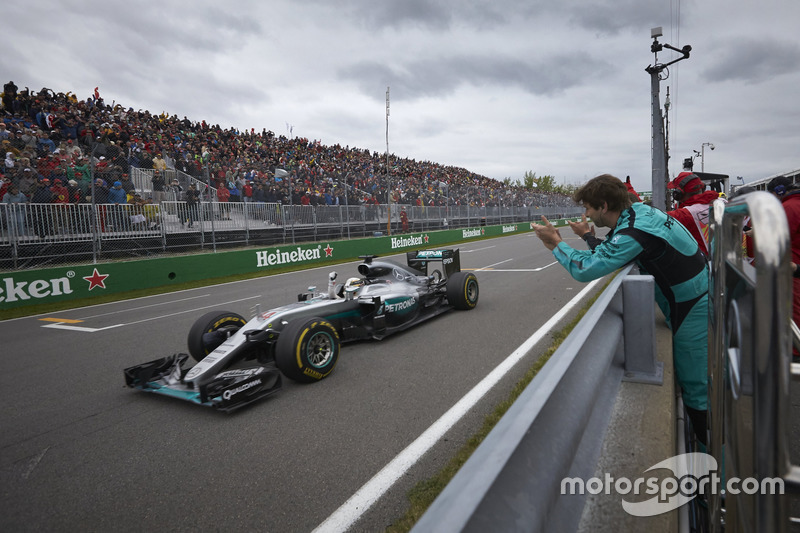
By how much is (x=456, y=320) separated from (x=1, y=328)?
7.68 m

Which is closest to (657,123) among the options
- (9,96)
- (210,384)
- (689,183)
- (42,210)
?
(689,183)

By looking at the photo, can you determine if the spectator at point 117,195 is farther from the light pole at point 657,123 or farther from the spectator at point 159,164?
the light pole at point 657,123

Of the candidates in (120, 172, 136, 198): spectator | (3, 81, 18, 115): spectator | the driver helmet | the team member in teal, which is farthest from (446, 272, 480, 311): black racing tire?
(3, 81, 18, 115): spectator

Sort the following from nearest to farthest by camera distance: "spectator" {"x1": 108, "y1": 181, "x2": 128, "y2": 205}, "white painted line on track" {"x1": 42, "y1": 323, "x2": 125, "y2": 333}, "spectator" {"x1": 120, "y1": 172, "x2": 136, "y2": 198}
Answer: "white painted line on track" {"x1": 42, "y1": 323, "x2": 125, "y2": 333} < "spectator" {"x1": 108, "y1": 181, "x2": 128, "y2": 205} < "spectator" {"x1": 120, "y1": 172, "x2": 136, "y2": 198}

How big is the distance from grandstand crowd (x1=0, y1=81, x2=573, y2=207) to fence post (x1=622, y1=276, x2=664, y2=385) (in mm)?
13320

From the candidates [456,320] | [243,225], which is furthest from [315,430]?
[243,225]

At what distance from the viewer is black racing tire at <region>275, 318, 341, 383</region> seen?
4062 mm

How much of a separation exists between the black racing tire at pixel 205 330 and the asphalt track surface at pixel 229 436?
0.63 metres

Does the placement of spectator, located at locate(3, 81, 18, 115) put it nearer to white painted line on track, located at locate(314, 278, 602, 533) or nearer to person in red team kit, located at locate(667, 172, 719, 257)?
white painted line on track, located at locate(314, 278, 602, 533)

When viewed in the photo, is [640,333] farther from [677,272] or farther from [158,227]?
[158,227]

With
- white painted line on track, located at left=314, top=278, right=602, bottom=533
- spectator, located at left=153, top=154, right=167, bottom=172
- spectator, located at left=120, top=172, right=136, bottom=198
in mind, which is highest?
spectator, located at left=153, top=154, right=167, bottom=172

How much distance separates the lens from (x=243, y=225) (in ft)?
53.1

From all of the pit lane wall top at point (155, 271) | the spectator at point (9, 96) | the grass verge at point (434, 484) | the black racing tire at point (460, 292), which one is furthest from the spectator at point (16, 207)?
the grass verge at point (434, 484)

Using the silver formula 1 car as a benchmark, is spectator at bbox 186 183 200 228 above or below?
above
